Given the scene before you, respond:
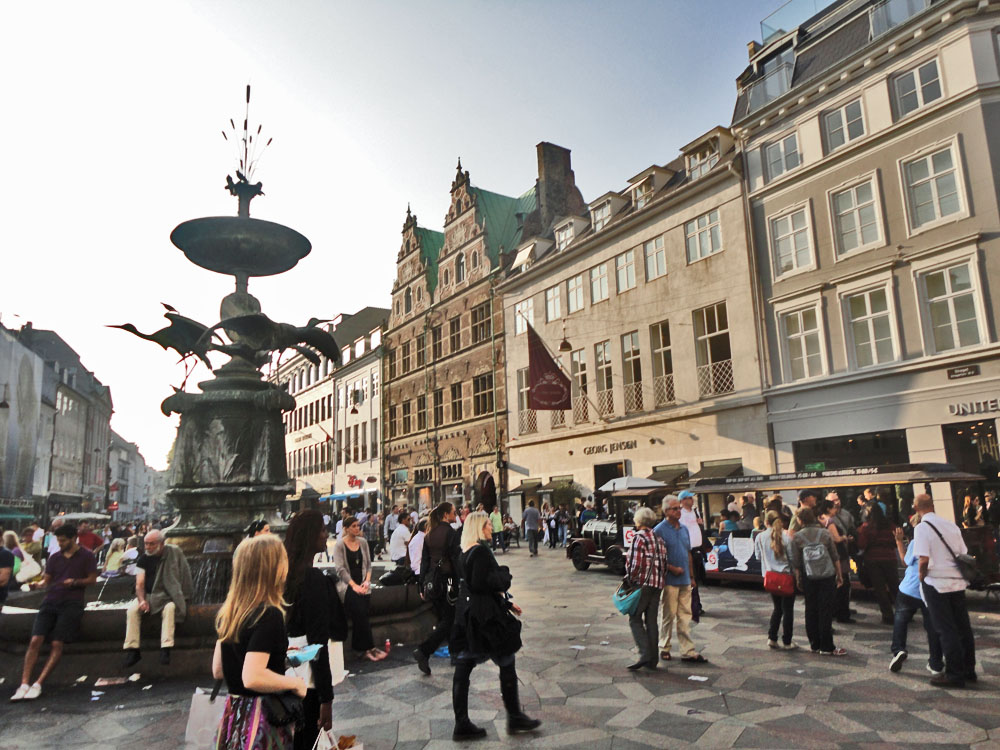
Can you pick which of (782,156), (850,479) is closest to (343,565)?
(850,479)

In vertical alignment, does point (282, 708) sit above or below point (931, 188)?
below

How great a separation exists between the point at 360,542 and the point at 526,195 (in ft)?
117

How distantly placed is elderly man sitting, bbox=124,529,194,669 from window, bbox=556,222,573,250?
26084 millimetres

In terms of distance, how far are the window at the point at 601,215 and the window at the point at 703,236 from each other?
521 centimetres

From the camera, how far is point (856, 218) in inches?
774

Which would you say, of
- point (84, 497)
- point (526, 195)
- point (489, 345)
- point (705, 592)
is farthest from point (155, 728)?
point (84, 497)

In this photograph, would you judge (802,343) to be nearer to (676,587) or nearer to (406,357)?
(676,587)

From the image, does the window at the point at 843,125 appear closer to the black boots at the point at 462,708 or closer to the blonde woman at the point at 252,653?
the black boots at the point at 462,708

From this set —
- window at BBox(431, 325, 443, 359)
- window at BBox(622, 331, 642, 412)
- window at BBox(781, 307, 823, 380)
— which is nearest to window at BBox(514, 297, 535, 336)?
window at BBox(622, 331, 642, 412)

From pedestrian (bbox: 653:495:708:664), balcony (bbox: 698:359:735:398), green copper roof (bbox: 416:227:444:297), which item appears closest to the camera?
pedestrian (bbox: 653:495:708:664)

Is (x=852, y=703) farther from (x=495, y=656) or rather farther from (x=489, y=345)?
(x=489, y=345)

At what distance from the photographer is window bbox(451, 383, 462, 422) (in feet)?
125

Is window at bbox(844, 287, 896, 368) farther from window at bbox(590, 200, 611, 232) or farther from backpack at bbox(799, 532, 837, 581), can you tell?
backpack at bbox(799, 532, 837, 581)

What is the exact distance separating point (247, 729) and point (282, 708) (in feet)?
0.50
